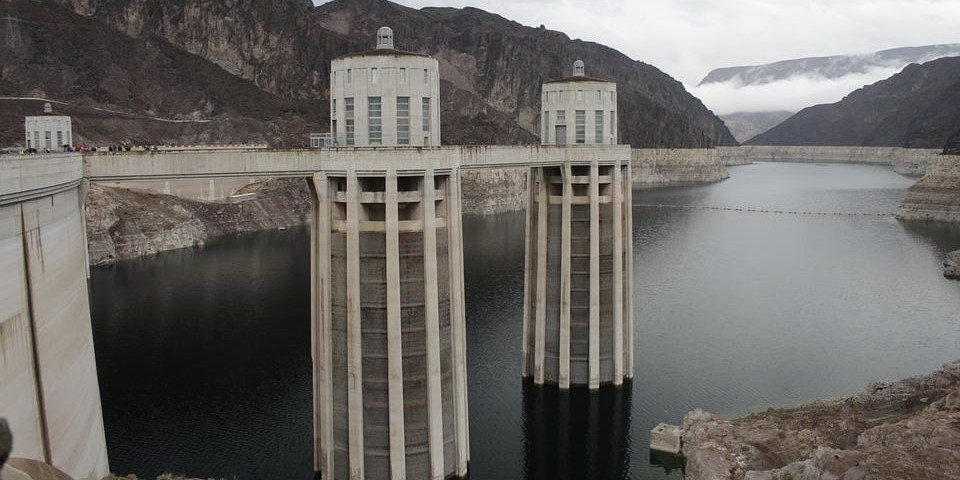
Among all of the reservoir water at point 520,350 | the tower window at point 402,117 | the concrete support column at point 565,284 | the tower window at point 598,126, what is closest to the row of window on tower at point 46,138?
the reservoir water at point 520,350

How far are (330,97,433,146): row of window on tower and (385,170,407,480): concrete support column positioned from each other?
2001 millimetres

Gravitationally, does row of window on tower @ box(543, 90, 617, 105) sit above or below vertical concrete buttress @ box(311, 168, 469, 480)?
above

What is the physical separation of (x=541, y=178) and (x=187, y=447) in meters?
24.6

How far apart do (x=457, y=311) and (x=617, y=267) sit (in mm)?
16179

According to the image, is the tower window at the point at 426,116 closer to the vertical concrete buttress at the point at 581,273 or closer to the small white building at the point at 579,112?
the vertical concrete buttress at the point at 581,273

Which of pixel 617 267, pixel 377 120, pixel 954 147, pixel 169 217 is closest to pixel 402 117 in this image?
pixel 377 120

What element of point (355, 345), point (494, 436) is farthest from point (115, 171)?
point (494, 436)

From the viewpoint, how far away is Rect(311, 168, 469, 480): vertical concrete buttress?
111ft

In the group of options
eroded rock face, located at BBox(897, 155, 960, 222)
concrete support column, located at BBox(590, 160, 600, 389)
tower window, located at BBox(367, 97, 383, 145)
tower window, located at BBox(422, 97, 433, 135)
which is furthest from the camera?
eroded rock face, located at BBox(897, 155, 960, 222)

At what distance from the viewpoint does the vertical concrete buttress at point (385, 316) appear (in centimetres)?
3372

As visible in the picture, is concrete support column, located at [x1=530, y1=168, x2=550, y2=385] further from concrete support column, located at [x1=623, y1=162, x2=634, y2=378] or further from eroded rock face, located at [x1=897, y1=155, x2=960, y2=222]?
eroded rock face, located at [x1=897, y1=155, x2=960, y2=222]

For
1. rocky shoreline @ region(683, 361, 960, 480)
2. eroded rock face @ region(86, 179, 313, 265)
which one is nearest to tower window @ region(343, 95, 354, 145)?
rocky shoreline @ region(683, 361, 960, 480)

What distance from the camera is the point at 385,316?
3403cm

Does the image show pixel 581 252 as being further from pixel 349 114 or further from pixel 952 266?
pixel 952 266
